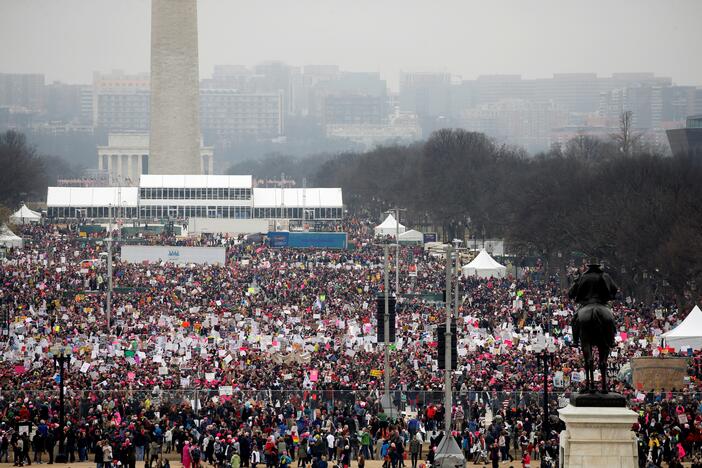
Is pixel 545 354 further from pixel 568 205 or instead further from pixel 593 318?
pixel 568 205

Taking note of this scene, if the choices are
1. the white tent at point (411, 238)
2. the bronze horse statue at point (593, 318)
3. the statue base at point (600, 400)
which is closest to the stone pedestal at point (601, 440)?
the statue base at point (600, 400)

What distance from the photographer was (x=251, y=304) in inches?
2751

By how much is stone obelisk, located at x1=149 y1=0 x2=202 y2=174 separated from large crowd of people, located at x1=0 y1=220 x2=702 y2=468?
62.8 m

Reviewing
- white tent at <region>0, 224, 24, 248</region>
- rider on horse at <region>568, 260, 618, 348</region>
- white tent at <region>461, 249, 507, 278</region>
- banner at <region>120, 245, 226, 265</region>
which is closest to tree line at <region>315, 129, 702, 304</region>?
white tent at <region>461, 249, 507, 278</region>

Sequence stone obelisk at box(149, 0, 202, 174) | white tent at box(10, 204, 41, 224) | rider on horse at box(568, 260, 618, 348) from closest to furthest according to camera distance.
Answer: rider on horse at box(568, 260, 618, 348) < white tent at box(10, 204, 41, 224) < stone obelisk at box(149, 0, 202, 174)

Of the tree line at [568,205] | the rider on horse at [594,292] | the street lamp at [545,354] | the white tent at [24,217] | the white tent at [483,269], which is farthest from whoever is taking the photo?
the white tent at [24,217]

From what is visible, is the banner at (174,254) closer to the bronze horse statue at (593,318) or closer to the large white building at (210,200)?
the large white building at (210,200)

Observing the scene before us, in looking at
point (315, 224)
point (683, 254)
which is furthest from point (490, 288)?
point (315, 224)

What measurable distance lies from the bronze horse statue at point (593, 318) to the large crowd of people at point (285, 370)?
28.3 feet

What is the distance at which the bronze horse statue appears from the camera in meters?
24.9

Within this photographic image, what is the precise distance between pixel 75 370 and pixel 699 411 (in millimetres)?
18857

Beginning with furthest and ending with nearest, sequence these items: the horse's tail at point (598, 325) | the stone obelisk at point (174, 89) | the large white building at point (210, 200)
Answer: the stone obelisk at point (174, 89) < the large white building at point (210, 200) < the horse's tail at point (598, 325)

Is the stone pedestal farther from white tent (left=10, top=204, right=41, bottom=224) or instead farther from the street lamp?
white tent (left=10, top=204, right=41, bottom=224)

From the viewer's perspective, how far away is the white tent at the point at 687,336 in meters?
52.8
